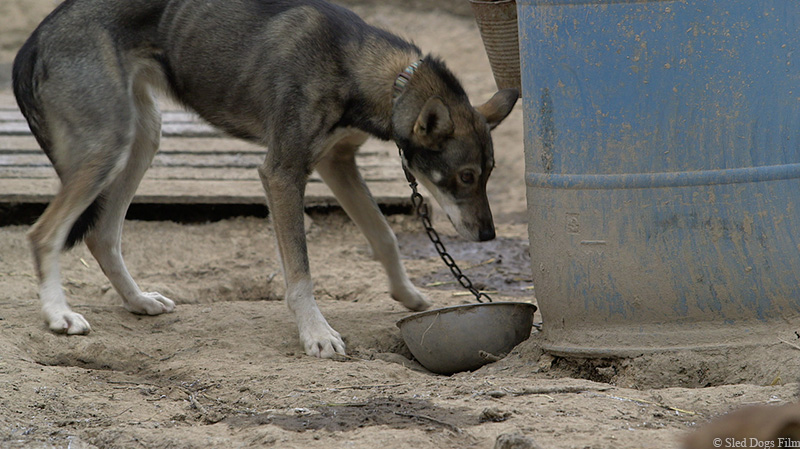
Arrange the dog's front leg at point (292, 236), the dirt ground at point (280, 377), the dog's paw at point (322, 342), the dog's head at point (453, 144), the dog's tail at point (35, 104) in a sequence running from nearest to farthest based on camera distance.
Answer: the dirt ground at point (280, 377)
the dog's paw at point (322, 342)
the dog's head at point (453, 144)
the dog's front leg at point (292, 236)
the dog's tail at point (35, 104)

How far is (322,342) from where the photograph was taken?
4.23 m

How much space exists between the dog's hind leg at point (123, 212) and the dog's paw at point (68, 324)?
52 cm

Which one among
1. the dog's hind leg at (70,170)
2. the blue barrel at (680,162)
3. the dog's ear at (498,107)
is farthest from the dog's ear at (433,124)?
the dog's hind leg at (70,170)

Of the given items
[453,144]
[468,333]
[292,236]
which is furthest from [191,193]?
[468,333]

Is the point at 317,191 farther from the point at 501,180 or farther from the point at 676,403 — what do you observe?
the point at 676,403

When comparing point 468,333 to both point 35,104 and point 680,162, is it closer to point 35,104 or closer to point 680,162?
point 680,162

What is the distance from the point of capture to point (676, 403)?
3.05m

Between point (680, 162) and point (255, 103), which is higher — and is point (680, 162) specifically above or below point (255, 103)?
above

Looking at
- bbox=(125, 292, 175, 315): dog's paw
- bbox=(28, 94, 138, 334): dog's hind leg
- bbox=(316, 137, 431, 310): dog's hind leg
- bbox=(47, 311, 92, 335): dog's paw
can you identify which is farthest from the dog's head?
bbox=(47, 311, 92, 335): dog's paw

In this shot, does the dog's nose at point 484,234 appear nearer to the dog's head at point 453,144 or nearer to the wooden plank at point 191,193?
the dog's head at point 453,144

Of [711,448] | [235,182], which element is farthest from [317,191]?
[711,448]

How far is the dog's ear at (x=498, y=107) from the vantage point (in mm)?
4445

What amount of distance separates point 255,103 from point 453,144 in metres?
1.17

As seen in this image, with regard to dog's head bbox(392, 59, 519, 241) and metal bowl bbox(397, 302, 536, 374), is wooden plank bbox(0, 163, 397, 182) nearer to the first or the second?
dog's head bbox(392, 59, 519, 241)
